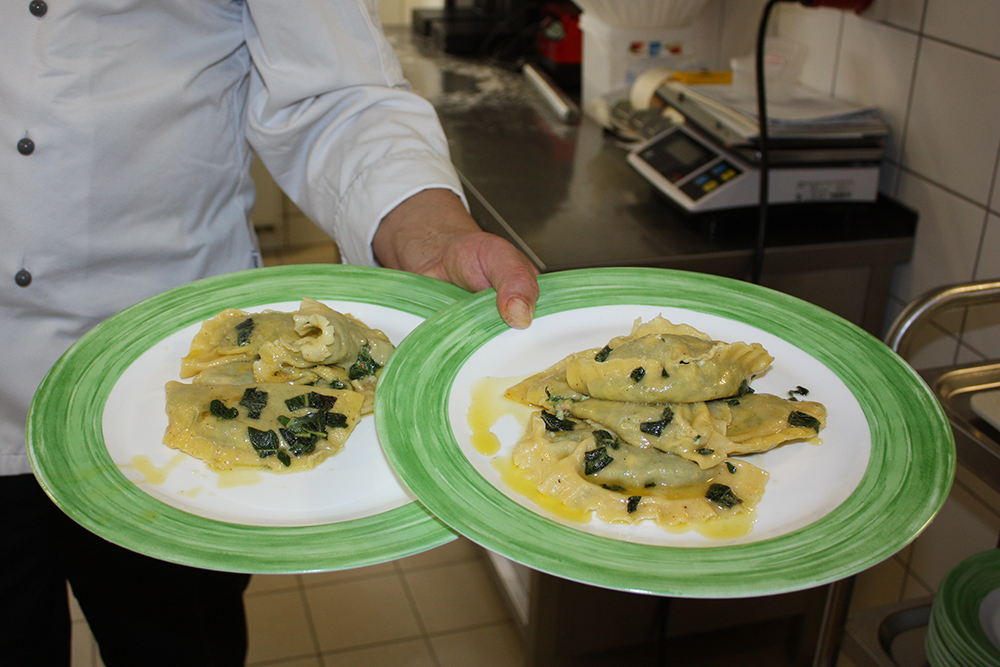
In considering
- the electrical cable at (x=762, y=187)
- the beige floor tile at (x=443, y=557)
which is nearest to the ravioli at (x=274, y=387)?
the electrical cable at (x=762, y=187)

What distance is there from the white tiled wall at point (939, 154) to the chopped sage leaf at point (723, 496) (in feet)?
3.79

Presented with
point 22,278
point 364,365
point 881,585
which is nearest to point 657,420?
point 364,365

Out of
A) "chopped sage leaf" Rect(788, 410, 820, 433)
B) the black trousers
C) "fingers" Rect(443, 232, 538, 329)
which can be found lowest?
the black trousers

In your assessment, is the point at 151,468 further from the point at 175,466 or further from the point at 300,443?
the point at 300,443

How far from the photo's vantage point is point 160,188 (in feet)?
Result: 4.15

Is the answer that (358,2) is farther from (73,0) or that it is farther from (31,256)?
(31,256)

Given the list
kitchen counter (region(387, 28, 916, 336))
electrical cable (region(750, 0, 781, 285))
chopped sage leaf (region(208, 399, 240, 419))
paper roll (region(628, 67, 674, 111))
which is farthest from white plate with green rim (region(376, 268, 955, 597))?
paper roll (region(628, 67, 674, 111))

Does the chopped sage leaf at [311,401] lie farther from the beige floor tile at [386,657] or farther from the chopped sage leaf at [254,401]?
the beige floor tile at [386,657]

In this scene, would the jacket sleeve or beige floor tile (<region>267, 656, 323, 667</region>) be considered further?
beige floor tile (<region>267, 656, 323, 667</region>)

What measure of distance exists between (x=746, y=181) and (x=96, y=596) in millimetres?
1535

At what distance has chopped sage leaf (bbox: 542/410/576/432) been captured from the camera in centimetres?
93

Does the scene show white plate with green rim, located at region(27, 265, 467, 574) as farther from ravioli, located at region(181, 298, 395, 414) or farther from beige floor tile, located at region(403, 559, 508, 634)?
beige floor tile, located at region(403, 559, 508, 634)

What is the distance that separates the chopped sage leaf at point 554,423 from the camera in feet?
3.05

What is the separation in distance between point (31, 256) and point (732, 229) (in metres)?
1.38
